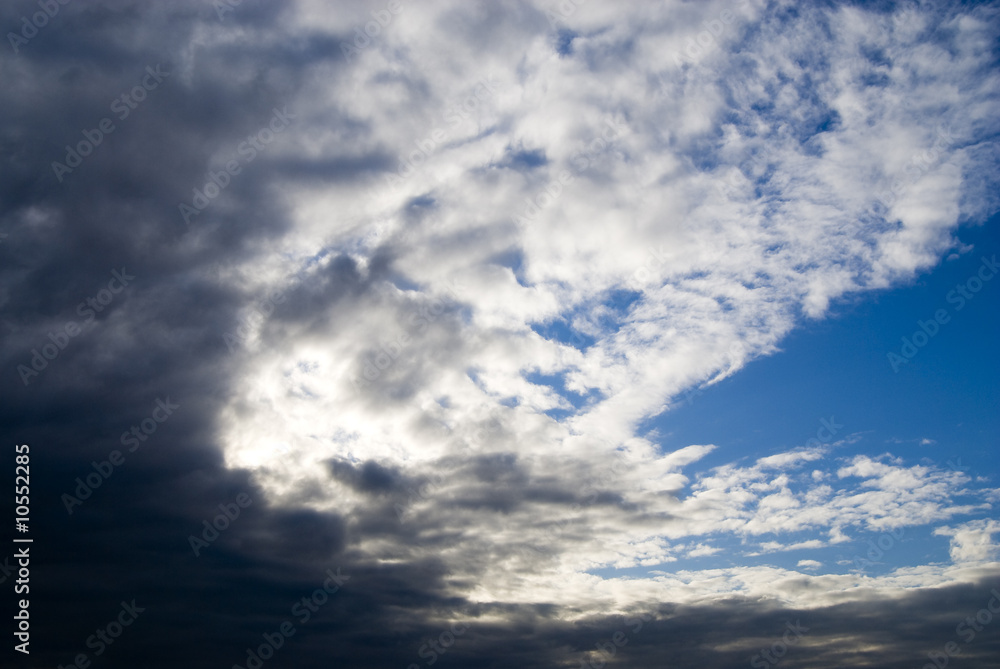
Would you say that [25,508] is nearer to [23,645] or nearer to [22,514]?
[22,514]

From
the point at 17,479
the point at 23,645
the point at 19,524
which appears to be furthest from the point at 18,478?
the point at 23,645

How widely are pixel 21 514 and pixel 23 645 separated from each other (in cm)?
1392

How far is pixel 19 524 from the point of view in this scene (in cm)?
6869

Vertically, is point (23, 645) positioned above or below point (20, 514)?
below

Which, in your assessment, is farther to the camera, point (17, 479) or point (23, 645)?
point (17, 479)

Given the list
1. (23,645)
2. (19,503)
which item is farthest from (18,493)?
(23,645)

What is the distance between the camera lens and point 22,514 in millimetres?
68250

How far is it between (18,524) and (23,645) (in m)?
12.9

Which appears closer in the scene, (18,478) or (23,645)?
(23,645)

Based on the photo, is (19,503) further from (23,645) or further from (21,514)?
(23,645)

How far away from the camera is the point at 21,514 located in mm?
68375

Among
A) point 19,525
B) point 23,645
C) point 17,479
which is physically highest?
point 17,479

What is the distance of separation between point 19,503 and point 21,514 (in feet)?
4.62

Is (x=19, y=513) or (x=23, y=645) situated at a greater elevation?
(x=19, y=513)
